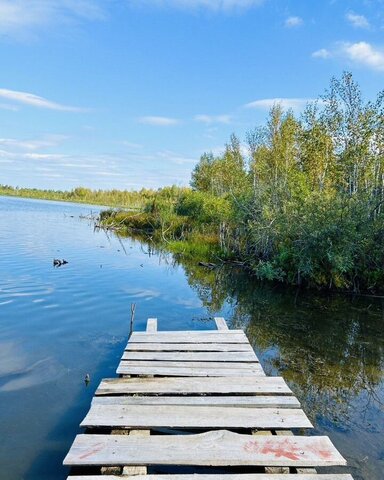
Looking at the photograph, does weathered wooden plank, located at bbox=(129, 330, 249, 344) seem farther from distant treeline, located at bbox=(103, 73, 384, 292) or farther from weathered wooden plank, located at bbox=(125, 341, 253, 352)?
distant treeline, located at bbox=(103, 73, 384, 292)

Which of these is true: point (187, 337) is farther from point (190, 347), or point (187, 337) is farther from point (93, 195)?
point (93, 195)

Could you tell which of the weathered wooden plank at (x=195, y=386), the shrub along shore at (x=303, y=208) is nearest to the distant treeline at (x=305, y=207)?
the shrub along shore at (x=303, y=208)

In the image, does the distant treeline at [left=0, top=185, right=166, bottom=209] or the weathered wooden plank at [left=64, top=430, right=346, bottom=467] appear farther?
the distant treeline at [left=0, top=185, right=166, bottom=209]

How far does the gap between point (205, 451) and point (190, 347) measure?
289 cm

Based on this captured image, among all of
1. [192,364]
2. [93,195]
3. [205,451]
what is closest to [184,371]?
[192,364]

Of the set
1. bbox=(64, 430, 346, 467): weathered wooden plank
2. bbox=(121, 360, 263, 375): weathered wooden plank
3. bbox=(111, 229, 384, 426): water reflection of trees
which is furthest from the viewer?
bbox=(111, 229, 384, 426): water reflection of trees

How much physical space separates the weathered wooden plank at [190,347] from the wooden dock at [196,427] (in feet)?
1.06

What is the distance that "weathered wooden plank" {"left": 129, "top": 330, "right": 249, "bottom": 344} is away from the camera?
6.49 meters

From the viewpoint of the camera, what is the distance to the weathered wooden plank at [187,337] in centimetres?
649

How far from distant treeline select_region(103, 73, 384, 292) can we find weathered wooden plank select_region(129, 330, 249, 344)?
269 inches

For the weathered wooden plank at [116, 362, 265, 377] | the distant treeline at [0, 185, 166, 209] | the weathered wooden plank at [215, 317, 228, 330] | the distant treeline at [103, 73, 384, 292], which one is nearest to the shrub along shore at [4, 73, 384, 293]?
the distant treeline at [103, 73, 384, 292]

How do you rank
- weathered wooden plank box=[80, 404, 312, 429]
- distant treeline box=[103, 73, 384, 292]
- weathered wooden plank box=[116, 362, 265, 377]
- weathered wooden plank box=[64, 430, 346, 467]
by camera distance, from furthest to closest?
distant treeline box=[103, 73, 384, 292] → weathered wooden plank box=[116, 362, 265, 377] → weathered wooden plank box=[80, 404, 312, 429] → weathered wooden plank box=[64, 430, 346, 467]

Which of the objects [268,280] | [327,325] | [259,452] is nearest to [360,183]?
[268,280]

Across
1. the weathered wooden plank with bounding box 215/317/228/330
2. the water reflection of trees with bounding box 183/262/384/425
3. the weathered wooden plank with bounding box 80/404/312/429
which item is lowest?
the water reflection of trees with bounding box 183/262/384/425
